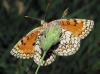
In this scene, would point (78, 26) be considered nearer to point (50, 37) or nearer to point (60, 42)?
point (60, 42)

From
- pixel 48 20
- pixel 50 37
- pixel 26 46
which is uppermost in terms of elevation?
pixel 50 37

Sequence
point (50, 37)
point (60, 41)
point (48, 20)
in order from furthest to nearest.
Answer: point (48, 20), point (60, 41), point (50, 37)

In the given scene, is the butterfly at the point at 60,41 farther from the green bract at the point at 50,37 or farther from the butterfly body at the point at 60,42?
the green bract at the point at 50,37

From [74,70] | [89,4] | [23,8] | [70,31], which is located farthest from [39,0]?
[70,31]

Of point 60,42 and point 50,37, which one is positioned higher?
point 50,37

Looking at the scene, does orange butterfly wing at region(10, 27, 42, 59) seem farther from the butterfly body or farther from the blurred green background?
the blurred green background

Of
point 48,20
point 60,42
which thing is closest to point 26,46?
point 60,42

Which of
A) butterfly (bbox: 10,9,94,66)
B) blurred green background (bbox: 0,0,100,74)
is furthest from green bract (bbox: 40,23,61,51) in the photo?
blurred green background (bbox: 0,0,100,74)
